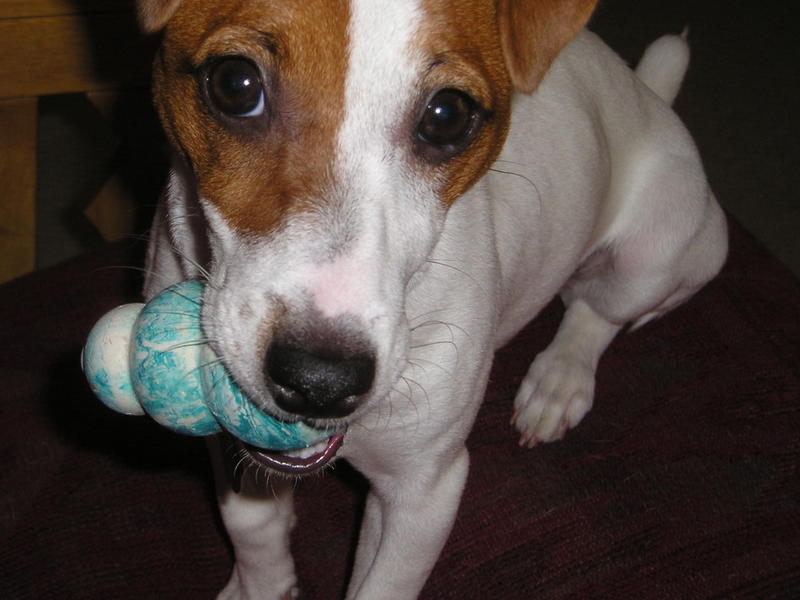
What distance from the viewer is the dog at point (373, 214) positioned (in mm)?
1458

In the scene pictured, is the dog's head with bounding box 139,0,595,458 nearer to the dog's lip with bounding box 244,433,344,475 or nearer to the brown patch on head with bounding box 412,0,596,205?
the brown patch on head with bounding box 412,0,596,205

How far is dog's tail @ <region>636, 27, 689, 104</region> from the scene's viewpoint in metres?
3.10

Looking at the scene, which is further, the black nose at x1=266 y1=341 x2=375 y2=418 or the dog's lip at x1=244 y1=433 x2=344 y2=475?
the dog's lip at x1=244 y1=433 x2=344 y2=475

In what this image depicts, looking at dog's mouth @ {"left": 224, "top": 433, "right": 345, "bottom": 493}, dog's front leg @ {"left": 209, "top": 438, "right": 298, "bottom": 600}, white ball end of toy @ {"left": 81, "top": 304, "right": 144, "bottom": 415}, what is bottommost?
dog's front leg @ {"left": 209, "top": 438, "right": 298, "bottom": 600}

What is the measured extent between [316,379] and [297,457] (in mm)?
400

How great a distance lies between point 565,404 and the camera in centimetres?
285

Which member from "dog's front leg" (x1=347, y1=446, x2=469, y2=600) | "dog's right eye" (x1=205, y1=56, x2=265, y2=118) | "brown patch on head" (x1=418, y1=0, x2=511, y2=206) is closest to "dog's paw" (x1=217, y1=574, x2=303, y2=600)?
"dog's front leg" (x1=347, y1=446, x2=469, y2=600)

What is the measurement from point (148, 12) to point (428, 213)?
0.63 m

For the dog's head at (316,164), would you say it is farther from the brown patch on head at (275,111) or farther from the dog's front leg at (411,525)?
the dog's front leg at (411,525)

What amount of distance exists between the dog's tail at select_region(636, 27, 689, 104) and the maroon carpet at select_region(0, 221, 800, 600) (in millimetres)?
891

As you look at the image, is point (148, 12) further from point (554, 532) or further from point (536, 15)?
point (554, 532)

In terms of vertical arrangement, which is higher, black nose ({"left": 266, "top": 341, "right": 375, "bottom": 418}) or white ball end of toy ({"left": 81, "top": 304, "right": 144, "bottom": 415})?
black nose ({"left": 266, "top": 341, "right": 375, "bottom": 418})

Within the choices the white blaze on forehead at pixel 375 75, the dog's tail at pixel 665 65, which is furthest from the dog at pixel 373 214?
the dog's tail at pixel 665 65

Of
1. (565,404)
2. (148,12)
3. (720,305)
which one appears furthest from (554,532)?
(148,12)
